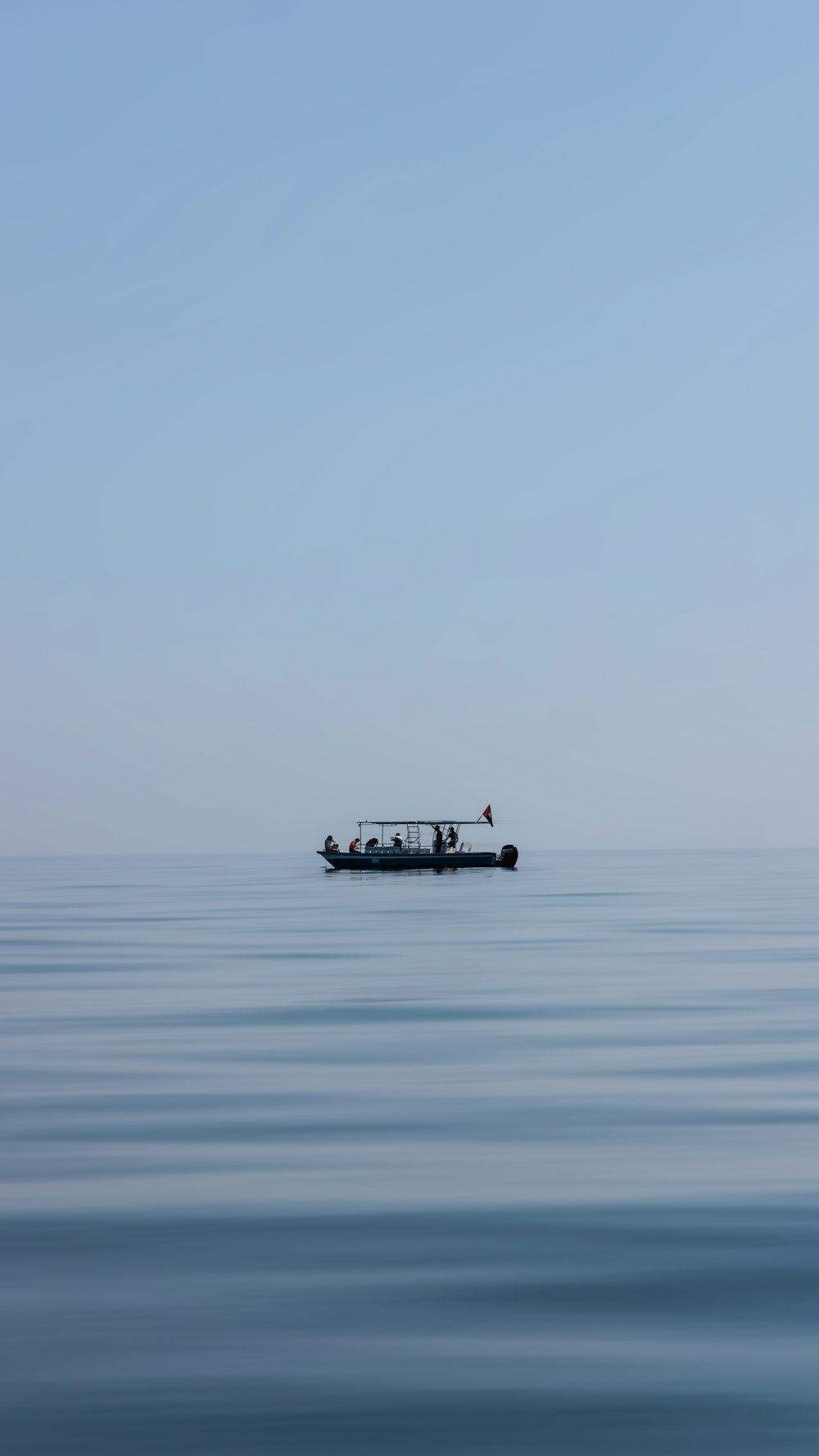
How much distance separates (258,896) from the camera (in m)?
129

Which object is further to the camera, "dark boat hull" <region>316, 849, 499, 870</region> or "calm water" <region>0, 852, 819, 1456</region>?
"dark boat hull" <region>316, 849, 499, 870</region>

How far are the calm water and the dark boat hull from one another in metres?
100

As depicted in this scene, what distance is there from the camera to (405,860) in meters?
146

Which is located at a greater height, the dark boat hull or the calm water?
the dark boat hull

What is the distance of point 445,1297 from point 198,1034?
64.5ft

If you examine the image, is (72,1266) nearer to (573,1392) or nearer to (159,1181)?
(159,1181)

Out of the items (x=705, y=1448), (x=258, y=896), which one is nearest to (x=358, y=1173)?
(x=705, y=1448)

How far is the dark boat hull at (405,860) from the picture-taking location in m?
143

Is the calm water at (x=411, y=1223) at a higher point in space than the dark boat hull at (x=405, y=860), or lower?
lower

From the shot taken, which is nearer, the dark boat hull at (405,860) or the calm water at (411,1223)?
the calm water at (411,1223)

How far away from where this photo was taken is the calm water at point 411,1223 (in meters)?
12.4

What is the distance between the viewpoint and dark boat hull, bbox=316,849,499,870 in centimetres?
14325

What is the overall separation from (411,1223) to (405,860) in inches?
5031

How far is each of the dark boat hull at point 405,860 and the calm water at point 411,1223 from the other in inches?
3939
